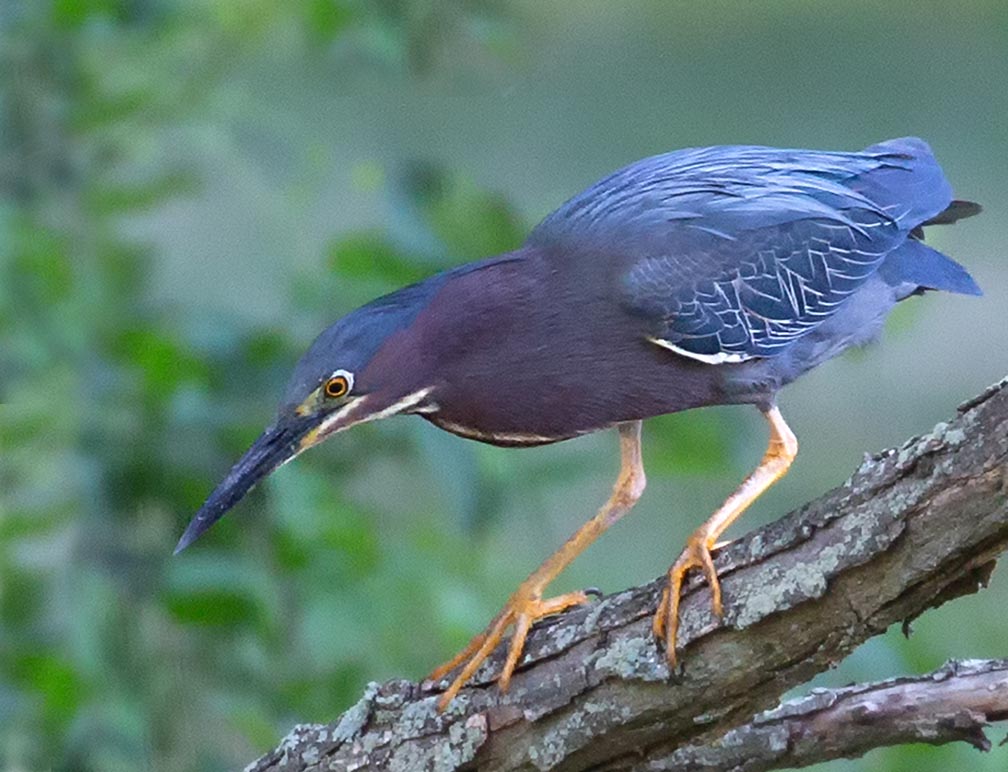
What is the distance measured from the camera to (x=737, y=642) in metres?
1.22

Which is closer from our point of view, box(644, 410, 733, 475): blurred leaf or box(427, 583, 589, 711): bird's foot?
box(427, 583, 589, 711): bird's foot

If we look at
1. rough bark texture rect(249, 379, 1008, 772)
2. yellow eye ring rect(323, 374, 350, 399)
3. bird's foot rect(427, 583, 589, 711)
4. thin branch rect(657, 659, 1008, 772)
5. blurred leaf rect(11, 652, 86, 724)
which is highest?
yellow eye ring rect(323, 374, 350, 399)

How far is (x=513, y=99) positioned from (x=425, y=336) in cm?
183

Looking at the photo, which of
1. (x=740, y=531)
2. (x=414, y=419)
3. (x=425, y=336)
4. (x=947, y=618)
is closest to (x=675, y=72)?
(x=740, y=531)

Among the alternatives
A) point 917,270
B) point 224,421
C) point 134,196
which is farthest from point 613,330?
point 134,196

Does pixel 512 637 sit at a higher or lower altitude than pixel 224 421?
lower

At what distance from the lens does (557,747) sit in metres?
1.30

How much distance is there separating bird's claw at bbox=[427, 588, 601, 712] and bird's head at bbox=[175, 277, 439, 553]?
0.77 ft

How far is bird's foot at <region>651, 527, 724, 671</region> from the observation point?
4.04 feet

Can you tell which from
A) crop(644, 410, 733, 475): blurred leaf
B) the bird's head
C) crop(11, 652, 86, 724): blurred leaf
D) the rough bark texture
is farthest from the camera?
crop(644, 410, 733, 475): blurred leaf

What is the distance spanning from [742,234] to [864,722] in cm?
57

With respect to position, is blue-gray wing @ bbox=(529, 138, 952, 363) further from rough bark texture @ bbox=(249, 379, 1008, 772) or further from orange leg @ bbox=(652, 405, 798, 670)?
rough bark texture @ bbox=(249, 379, 1008, 772)

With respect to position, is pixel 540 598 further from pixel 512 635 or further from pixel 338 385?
pixel 338 385

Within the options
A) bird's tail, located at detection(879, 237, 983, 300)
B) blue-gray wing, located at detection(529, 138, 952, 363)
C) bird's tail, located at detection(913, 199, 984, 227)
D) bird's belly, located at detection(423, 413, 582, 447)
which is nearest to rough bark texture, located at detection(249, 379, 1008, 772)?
bird's belly, located at detection(423, 413, 582, 447)
